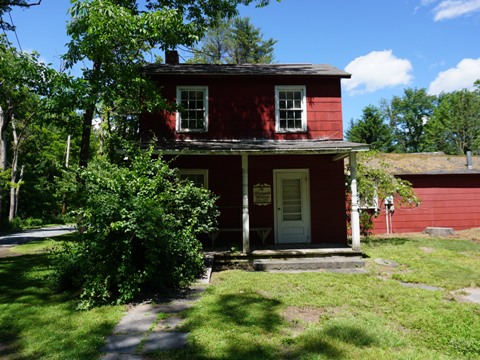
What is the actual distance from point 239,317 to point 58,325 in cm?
254

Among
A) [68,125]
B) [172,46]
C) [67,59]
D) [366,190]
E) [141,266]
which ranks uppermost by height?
[172,46]

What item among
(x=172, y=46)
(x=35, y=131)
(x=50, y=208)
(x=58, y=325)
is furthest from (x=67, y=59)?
(x=50, y=208)

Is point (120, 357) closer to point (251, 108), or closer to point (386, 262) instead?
point (386, 262)

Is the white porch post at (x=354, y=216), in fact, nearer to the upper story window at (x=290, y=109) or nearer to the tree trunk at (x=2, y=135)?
the upper story window at (x=290, y=109)

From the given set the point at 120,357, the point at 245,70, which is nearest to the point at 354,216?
the point at 245,70

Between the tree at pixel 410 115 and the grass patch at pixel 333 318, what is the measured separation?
174 feet

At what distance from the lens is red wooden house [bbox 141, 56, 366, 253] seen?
10.8 metres

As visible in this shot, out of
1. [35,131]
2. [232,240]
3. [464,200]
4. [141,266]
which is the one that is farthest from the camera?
[35,131]

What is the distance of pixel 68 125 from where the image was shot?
9.38 metres

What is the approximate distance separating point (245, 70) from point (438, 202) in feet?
38.4

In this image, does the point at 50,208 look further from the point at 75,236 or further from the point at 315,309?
the point at 315,309

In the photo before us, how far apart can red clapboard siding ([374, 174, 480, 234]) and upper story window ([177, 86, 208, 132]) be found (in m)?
9.89

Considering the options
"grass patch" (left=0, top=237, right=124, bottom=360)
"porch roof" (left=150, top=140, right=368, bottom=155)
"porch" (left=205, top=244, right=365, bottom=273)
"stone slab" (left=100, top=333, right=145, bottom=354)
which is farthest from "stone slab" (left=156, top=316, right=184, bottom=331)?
"porch roof" (left=150, top=140, right=368, bottom=155)

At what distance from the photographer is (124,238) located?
5695mm
